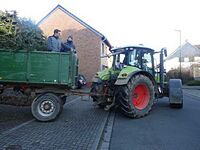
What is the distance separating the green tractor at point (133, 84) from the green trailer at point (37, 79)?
1.81 meters

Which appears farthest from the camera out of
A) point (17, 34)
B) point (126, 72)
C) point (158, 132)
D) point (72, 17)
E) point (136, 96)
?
point (72, 17)

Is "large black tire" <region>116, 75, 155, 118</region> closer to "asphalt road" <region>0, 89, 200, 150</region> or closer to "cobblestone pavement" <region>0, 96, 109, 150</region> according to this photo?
"asphalt road" <region>0, 89, 200, 150</region>

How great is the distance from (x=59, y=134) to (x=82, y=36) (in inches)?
1067

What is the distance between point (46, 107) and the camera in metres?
9.78

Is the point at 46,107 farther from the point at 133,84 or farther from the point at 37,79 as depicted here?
the point at 133,84

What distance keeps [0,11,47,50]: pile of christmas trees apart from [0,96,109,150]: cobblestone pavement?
2.27 metres

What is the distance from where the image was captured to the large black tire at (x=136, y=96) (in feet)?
36.0

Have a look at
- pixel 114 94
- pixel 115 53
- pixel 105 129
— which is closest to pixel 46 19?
pixel 115 53

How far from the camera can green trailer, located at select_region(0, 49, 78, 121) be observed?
9555 mm

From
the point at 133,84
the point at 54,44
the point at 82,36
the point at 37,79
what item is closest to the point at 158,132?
the point at 133,84

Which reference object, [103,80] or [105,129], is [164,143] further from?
[103,80]

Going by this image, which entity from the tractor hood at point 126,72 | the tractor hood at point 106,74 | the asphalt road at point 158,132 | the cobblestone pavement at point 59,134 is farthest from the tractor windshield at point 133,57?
the cobblestone pavement at point 59,134

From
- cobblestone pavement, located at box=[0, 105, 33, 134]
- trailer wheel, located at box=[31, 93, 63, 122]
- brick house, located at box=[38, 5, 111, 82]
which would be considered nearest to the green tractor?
trailer wheel, located at box=[31, 93, 63, 122]

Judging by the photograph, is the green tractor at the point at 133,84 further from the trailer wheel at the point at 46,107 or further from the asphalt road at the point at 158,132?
the trailer wheel at the point at 46,107
